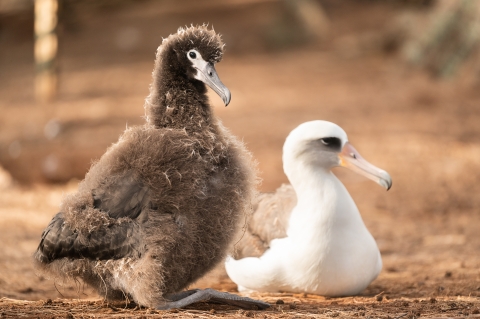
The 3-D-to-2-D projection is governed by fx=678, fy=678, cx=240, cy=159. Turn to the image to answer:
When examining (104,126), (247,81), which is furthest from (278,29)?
(104,126)

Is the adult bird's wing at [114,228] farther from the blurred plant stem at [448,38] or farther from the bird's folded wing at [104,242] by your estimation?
the blurred plant stem at [448,38]

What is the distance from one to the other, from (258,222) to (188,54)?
5.85 ft

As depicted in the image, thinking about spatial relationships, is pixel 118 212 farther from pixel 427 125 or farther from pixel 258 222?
pixel 427 125

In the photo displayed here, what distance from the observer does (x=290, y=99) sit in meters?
16.6

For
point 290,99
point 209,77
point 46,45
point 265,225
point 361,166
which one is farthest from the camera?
point 290,99

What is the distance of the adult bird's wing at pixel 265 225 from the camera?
17.9 feet

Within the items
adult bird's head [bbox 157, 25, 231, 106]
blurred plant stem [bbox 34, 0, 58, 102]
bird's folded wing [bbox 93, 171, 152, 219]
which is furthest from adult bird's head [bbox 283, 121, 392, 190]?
blurred plant stem [bbox 34, 0, 58, 102]

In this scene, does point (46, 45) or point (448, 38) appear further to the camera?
point (448, 38)

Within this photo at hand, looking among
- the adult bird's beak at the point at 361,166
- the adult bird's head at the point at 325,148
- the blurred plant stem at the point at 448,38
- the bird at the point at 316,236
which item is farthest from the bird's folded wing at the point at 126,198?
the blurred plant stem at the point at 448,38

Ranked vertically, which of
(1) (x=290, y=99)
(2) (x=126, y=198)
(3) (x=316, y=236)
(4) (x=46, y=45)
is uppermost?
(4) (x=46, y=45)

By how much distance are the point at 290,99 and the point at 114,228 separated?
41.9ft

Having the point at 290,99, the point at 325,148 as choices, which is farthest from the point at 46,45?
the point at 325,148

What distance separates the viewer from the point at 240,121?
47.3 ft

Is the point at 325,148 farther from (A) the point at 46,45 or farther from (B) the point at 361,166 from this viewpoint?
(A) the point at 46,45
